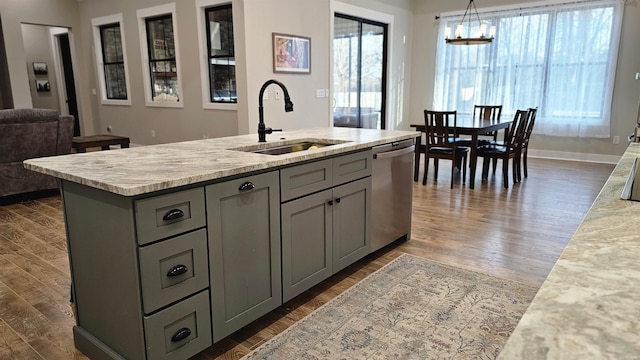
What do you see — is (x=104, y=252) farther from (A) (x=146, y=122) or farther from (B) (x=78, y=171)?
(A) (x=146, y=122)

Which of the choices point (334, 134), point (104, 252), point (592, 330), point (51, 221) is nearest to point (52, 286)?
point (104, 252)

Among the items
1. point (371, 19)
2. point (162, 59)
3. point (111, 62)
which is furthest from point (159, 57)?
point (371, 19)

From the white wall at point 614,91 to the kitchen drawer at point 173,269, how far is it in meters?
7.13

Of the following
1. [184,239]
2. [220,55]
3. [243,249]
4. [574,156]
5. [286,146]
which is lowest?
[574,156]

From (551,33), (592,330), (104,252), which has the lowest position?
(104,252)

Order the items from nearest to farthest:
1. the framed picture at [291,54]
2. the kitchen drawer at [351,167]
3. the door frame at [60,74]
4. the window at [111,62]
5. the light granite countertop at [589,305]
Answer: the light granite countertop at [589,305] < the kitchen drawer at [351,167] < the framed picture at [291,54] < the window at [111,62] < the door frame at [60,74]

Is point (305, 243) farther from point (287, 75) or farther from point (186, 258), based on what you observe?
point (287, 75)

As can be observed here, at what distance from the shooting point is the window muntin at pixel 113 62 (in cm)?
810

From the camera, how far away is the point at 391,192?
325 cm

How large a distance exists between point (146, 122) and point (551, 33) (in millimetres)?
6962

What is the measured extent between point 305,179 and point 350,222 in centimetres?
59

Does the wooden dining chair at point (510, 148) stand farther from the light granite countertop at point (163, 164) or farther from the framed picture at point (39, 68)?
the framed picture at point (39, 68)

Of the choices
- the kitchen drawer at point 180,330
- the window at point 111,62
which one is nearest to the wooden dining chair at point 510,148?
the kitchen drawer at point 180,330

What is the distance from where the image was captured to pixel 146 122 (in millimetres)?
7727
